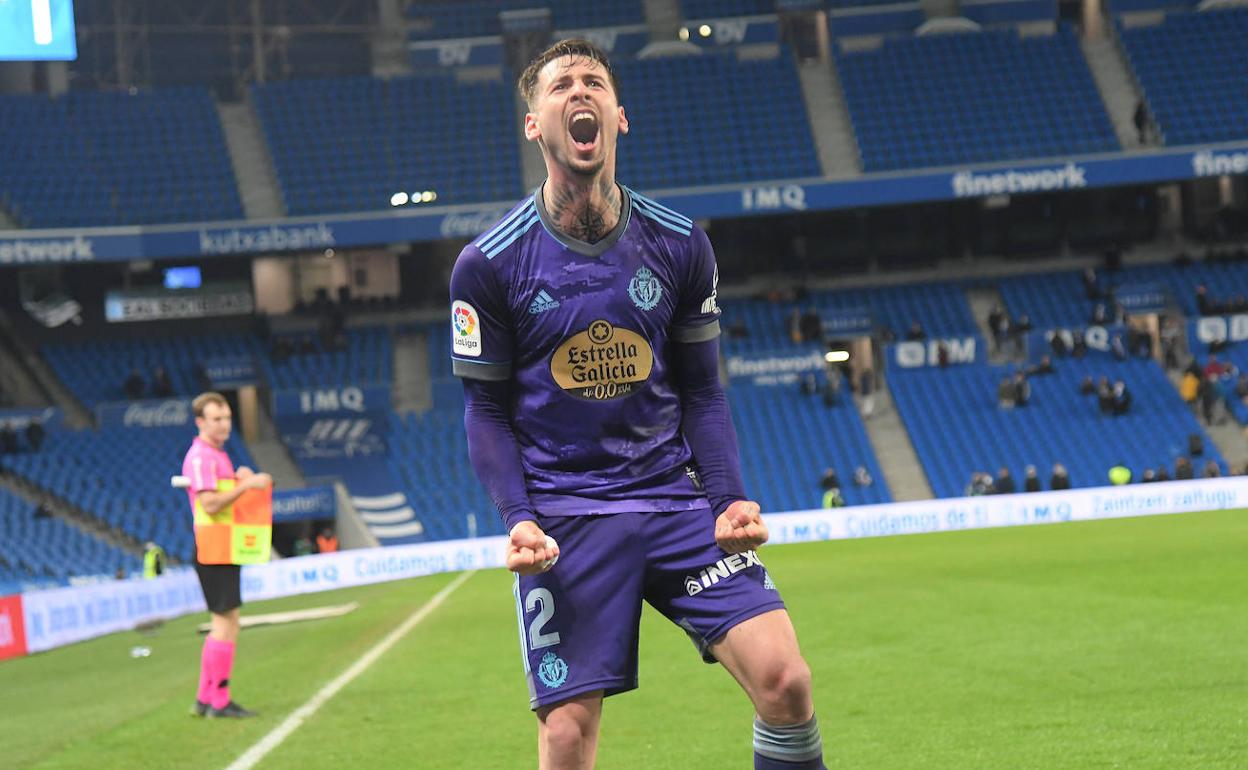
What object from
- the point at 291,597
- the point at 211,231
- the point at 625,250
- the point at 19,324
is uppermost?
the point at 625,250

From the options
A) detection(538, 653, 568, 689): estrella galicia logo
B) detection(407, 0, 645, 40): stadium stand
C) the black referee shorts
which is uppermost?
detection(407, 0, 645, 40): stadium stand

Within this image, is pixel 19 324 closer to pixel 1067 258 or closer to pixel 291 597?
pixel 291 597

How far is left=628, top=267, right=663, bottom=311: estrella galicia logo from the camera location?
4.30 meters

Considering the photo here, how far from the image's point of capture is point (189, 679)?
1388 centimetres

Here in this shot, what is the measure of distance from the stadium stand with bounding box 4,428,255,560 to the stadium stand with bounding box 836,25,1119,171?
20578mm

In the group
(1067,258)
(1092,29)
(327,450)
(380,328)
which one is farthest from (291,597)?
(1092,29)

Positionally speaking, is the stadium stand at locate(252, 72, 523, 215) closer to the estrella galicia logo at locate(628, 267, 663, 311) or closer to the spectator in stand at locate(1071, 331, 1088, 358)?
the spectator in stand at locate(1071, 331, 1088, 358)

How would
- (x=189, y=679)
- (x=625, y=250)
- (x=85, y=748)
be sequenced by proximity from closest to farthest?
(x=625, y=250) < (x=85, y=748) < (x=189, y=679)

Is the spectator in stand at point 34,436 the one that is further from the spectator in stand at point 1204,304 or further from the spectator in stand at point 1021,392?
the spectator in stand at point 1204,304

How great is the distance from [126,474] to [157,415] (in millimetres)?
3389

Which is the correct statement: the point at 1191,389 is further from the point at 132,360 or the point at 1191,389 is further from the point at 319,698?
the point at 319,698

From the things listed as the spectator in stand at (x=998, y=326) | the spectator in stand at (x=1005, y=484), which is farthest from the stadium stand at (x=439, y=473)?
the spectator in stand at (x=998, y=326)

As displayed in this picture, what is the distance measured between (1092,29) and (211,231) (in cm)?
2794

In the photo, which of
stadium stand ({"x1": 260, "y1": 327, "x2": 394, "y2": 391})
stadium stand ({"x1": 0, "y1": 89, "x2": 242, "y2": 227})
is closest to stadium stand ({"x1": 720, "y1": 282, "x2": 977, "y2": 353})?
stadium stand ({"x1": 260, "y1": 327, "x2": 394, "y2": 391})
